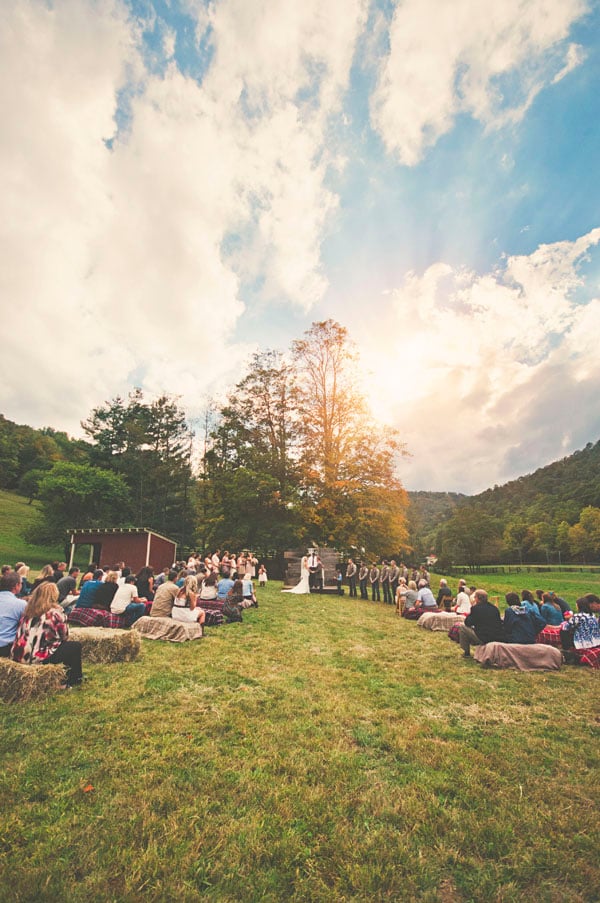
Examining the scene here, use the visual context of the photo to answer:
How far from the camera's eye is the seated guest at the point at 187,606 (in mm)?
9664

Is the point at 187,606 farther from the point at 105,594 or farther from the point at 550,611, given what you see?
the point at 550,611

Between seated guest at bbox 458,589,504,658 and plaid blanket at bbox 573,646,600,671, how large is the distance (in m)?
1.49

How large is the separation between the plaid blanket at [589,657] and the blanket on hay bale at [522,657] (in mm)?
633

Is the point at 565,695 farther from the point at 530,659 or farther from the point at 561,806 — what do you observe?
the point at 561,806

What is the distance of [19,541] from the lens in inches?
1666

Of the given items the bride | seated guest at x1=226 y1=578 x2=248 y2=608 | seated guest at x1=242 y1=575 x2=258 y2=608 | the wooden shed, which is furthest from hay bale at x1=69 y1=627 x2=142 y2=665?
the wooden shed

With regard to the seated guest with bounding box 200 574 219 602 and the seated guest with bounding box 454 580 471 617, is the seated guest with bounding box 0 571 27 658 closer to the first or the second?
the seated guest with bounding box 200 574 219 602

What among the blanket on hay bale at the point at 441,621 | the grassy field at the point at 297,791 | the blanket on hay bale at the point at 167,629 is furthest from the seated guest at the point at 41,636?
the blanket on hay bale at the point at 441,621

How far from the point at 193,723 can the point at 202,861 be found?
218 centimetres

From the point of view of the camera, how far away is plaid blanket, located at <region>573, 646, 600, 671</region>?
7855 mm

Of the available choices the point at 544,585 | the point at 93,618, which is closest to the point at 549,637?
the point at 93,618

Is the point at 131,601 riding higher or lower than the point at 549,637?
higher

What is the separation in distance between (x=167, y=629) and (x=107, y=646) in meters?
2.19

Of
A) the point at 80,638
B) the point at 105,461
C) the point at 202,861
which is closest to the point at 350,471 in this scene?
the point at 80,638
